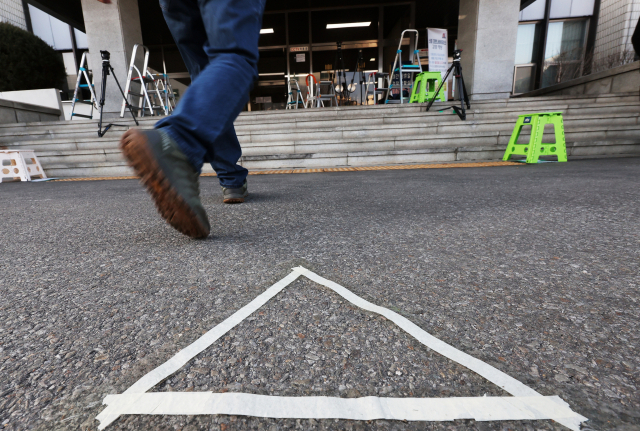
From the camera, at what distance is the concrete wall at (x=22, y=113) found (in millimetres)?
6285

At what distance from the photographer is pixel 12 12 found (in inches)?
464

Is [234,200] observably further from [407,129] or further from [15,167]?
[407,129]

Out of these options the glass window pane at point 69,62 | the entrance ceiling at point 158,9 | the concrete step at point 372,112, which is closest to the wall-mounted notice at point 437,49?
the concrete step at point 372,112

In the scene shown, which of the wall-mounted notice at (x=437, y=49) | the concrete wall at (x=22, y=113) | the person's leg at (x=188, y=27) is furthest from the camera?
the wall-mounted notice at (x=437, y=49)

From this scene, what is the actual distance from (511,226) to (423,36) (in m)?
15.8

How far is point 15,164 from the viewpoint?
3.98m

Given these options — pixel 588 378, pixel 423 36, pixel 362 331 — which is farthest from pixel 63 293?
pixel 423 36

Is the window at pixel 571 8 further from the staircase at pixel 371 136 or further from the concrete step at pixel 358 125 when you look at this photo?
the concrete step at pixel 358 125

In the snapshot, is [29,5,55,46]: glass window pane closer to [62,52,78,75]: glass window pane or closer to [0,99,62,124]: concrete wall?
[62,52,78,75]: glass window pane

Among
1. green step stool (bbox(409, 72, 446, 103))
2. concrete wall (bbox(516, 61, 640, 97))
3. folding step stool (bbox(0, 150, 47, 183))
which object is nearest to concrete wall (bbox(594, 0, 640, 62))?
concrete wall (bbox(516, 61, 640, 97))

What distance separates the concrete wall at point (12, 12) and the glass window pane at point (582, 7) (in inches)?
796

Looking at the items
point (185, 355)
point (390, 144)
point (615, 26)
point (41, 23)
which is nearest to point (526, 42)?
point (615, 26)

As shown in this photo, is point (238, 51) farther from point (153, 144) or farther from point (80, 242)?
point (80, 242)

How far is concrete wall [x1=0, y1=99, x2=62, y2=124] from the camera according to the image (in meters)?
6.29
